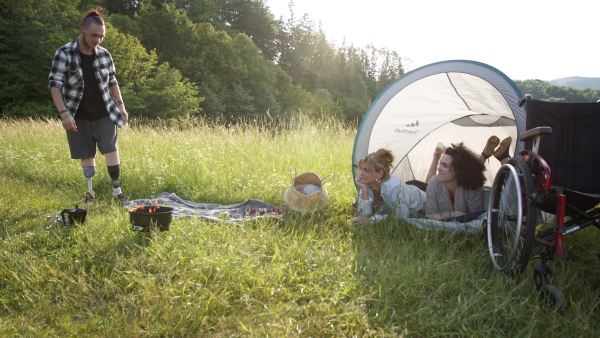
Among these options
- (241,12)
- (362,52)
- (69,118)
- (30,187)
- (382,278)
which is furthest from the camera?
(362,52)

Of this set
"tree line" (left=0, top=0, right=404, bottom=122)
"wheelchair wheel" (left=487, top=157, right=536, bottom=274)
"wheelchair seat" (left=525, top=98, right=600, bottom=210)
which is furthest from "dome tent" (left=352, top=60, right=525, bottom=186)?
"tree line" (left=0, top=0, right=404, bottom=122)

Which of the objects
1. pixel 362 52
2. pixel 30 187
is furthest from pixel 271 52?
pixel 30 187

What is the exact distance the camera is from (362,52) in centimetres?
4216

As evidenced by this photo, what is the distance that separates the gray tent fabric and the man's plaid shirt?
856 mm

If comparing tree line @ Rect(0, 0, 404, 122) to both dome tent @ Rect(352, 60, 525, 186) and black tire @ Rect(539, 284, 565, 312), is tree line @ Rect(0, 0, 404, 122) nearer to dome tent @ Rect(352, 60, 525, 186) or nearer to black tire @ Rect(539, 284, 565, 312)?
dome tent @ Rect(352, 60, 525, 186)

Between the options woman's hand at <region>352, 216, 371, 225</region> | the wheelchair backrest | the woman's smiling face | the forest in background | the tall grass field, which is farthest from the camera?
the forest in background

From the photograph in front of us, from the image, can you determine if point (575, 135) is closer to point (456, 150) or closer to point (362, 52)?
point (456, 150)

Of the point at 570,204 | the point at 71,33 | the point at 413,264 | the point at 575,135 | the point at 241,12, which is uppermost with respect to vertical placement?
the point at 241,12

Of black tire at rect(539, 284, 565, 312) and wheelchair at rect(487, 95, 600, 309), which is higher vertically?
wheelchair at rect(487, 95, 600, 309)

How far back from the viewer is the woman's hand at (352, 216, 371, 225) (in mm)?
3226

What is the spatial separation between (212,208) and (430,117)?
2.49 metres

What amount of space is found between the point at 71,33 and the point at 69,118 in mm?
17893

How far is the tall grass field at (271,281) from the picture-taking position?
182cm

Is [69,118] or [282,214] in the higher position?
[69,118]
